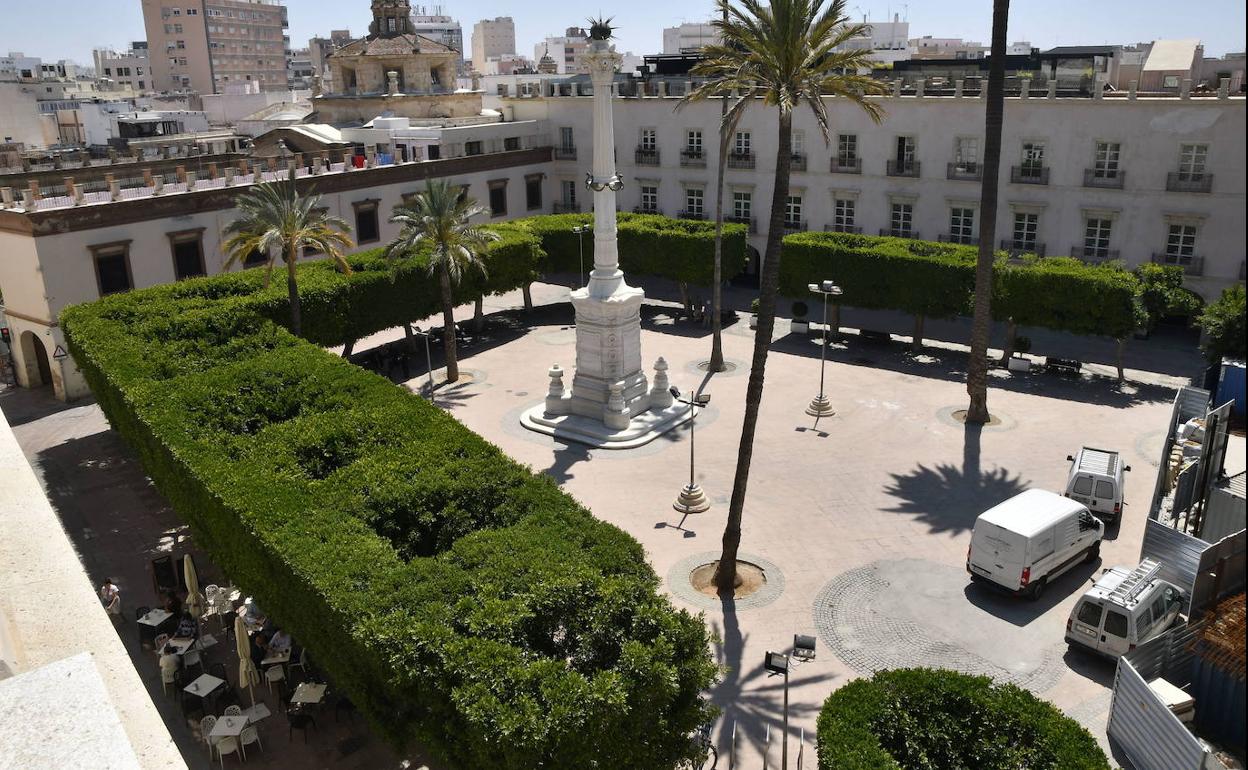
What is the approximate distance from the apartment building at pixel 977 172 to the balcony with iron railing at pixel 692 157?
0.06 meters

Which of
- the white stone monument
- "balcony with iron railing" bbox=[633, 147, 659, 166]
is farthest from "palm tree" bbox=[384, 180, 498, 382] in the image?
"balcony with iron railing" bbox=[633, 147, 659, 166]

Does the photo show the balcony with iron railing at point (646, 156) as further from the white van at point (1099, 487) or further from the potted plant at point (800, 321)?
the white van at point (1099, 487)

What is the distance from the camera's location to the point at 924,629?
65.9 feet

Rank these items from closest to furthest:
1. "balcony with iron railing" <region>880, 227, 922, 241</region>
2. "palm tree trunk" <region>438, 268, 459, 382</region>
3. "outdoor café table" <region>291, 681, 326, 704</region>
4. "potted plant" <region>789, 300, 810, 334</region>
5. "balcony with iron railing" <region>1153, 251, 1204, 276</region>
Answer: "outdoor café table" <region>291, 681, 326, 704</region> < "palm tree trunk" <region>438, 268, 459, 382</region> < "balcony with iron railing" <region>1153, 251, 1204, 276</region> < "potted plant" <region>789, 300, 810, 334</region> < "balcony with iron railing" <region>880, 227, 922, 241</region>

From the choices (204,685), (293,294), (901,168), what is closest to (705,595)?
(204,685)

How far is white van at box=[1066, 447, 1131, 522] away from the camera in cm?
2378

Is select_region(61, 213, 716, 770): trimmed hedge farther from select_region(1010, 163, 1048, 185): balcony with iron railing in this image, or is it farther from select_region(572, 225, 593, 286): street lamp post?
select_region(1010, 163, 1048, 185): balcony with iron railing

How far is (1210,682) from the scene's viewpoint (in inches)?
634

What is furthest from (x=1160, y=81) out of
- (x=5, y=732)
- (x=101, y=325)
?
(x=5, y=732)

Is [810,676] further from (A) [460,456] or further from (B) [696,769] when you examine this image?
(A) [460,456]

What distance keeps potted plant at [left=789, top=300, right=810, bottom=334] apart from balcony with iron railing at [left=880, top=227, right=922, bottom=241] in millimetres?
7490

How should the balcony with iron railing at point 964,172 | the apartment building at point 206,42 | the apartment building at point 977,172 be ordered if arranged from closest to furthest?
the apartment building at point 977,172, the balcony with iron railing at point 964,172, the apartment building at point 206,42

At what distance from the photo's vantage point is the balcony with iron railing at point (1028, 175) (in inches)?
1676

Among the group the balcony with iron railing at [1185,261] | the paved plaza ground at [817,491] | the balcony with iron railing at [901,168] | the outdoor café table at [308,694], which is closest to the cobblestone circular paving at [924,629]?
the paved plaza ground at [817,491]
